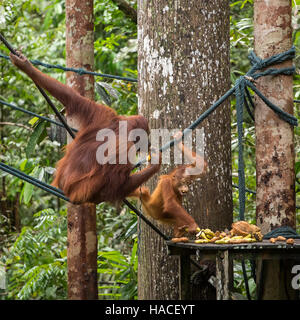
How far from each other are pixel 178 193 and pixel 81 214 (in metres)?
0.91

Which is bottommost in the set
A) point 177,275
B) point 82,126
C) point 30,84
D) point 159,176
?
point 177,275

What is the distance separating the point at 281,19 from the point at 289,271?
52.3 inches

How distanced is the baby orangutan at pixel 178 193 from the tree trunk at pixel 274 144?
34 cm

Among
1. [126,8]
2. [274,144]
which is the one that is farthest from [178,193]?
[126,8]

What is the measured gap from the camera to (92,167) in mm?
2838

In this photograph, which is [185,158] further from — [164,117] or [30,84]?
[30,84]

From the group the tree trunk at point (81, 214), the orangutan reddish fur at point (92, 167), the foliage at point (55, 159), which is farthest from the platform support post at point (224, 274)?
the foliage at point (55, 159)

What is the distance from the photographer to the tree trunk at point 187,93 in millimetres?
2949

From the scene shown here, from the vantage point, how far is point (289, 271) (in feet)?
9.16

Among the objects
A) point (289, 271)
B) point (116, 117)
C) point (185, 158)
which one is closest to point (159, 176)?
point (185, 158)

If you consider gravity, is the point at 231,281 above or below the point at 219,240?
below

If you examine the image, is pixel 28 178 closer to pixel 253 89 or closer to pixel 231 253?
pixel 231 253

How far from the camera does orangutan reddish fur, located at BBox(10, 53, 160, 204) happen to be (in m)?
2.82

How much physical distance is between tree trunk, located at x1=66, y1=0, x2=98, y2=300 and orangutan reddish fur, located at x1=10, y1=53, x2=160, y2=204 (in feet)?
2.46
